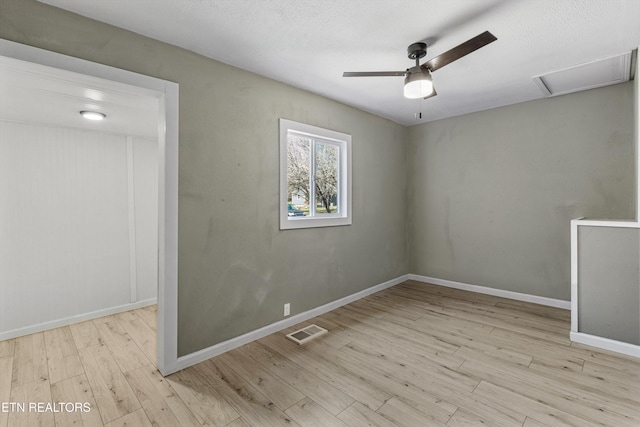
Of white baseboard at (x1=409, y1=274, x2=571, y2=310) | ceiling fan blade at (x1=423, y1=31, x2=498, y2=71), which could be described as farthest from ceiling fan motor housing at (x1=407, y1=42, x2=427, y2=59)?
white baseboard at (x1=409, y1=274, x2=571, y2=310)

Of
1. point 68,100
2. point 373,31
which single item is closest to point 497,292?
point 373,31

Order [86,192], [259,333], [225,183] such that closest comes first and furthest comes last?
1. [225,183]
2. [259,333]
3. [86,192]

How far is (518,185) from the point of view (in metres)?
4.02

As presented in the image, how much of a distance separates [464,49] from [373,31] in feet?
2.25

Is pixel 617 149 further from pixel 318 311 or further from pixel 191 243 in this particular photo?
pixel 191 243

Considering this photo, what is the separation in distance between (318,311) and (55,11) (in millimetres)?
3395

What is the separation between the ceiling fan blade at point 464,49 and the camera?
180 centimetres

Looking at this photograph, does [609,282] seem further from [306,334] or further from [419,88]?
[306,334]

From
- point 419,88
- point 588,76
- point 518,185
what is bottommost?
point 518,185

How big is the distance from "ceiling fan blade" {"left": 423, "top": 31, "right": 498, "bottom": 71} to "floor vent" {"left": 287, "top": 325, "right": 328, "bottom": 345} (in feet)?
8.56

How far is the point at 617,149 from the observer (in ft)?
11.0

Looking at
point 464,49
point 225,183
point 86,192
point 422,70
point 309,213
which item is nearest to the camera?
point 464,49

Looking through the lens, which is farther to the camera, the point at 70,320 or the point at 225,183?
the point at 70,320

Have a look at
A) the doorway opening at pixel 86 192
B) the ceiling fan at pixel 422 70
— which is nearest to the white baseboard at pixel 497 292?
the ceiling fan at pixel 422 70
